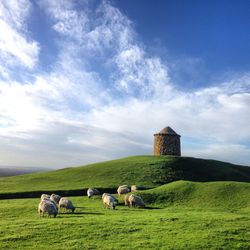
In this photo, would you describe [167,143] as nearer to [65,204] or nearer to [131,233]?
[65,204]

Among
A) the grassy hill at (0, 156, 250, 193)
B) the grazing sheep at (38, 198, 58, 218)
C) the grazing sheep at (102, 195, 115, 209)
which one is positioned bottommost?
the grazing sheep at (38, 198, 58, 218)

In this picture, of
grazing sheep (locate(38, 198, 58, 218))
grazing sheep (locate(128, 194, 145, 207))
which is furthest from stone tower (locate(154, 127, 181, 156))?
grazing sheep (locate(38, 198, 58, 218))

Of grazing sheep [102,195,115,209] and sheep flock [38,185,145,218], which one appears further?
grazing sheep [102,195,115,209]

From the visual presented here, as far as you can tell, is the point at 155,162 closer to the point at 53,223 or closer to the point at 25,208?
the point at 25,208

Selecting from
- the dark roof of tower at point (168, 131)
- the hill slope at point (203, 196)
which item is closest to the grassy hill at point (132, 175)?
the dark roof of tower at point (168, 131)

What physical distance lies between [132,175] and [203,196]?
2301 centimetres

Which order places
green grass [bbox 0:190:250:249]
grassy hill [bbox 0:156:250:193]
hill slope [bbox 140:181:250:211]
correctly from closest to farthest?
green grass [bbox 0:190:250:249] < hill slope [bbox 140:181:250:211] < grassy hill [bbox 0:156:250:193]

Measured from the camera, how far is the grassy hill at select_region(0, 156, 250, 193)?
58562mm

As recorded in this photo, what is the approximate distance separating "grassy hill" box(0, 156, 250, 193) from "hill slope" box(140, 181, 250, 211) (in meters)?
13.1

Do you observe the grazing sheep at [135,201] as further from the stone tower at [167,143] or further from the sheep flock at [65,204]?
the stone tower at [167,143]

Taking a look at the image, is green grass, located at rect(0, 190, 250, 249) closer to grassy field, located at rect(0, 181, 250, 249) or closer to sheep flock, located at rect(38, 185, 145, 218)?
grassy field, located at rect(0, 181, 250, 249)

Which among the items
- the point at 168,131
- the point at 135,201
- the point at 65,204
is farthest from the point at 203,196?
the point at 168,131

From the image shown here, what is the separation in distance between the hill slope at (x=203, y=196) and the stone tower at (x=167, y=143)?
3929 cm

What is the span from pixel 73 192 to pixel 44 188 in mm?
5129
